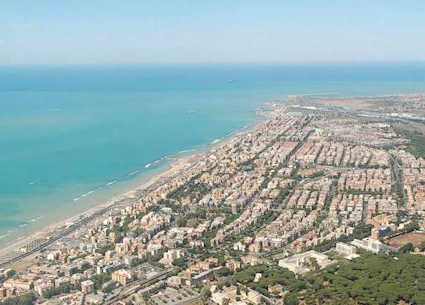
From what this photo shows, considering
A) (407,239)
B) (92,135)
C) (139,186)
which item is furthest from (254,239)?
(92,135)

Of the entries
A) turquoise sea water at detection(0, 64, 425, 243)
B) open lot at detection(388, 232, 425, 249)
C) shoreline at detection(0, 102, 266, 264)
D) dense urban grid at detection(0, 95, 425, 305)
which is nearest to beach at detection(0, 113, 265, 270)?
shoreline at detection(0, 102, 266, 264)

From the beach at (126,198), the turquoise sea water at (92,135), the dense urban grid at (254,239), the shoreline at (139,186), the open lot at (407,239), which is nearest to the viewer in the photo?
the dense urban grid at (254,239)

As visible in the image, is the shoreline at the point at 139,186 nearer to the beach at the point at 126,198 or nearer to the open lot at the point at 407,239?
the beach at the point at 126,198

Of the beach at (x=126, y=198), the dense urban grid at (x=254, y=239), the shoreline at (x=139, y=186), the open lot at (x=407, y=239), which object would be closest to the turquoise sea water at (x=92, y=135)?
the shoreline at (x=139, y=186)

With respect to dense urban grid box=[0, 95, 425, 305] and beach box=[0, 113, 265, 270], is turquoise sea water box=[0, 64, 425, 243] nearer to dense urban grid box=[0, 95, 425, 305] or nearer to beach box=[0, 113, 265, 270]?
beach box=[0, 113, 265, 270]

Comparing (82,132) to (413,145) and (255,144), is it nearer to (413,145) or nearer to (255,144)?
(255,144)

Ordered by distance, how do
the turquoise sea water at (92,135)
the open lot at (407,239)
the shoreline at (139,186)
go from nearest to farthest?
1. the open lot at (407,239)
2. the shoreline at (139,186)
3. the turquoise sea water at (92,135)

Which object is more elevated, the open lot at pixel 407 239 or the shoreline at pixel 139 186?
the open lot at pixel 407 239
